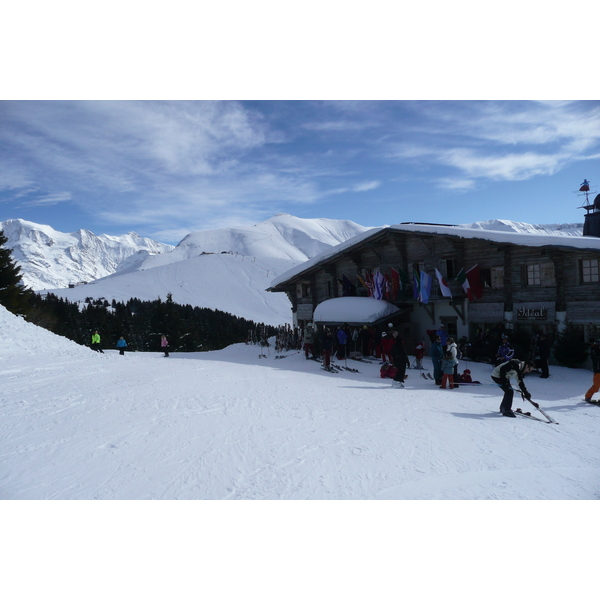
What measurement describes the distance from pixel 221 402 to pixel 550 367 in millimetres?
13614

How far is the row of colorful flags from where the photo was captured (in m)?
20.0

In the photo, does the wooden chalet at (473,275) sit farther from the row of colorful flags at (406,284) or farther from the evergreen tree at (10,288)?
the evergreen tree at (10,288)

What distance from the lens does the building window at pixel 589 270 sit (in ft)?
53.7

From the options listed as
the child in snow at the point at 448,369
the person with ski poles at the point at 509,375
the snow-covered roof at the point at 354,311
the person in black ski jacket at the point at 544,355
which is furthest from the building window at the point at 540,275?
the person with ski poles at the point at 509,375

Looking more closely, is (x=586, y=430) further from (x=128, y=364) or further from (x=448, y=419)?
(x=128, y=364)

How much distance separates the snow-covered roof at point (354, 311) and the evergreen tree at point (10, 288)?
2789 cm

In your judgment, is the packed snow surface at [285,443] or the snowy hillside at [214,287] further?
the snowy hillside at [214,287]

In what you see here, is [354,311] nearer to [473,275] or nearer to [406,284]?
[406,284]

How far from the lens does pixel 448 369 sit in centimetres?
1273

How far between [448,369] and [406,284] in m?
10.6

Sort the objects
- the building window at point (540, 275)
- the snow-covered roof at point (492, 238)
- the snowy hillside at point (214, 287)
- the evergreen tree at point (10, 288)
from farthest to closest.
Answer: the snowy hillside at point (214, 287) < the evergreen tree at point (10, 288) < the building window at point (540, 275) < the snow-covered roof at point (492, 238)

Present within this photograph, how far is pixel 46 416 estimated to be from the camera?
28.5 feet

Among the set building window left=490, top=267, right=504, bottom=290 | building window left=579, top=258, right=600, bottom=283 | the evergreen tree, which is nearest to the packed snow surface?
building window left=579, top=258, right=600, bottom=283

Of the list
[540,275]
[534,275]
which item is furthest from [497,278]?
[540,275]
